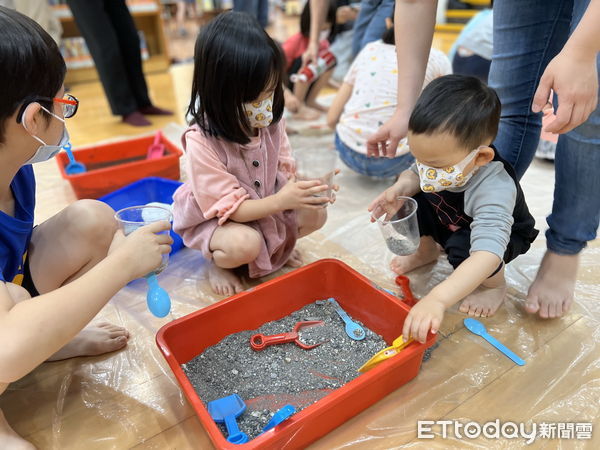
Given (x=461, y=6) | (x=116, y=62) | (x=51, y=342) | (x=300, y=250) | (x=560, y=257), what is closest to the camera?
(x=51, y=342)

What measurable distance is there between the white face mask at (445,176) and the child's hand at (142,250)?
1.72 feet

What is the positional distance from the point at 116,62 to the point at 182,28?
11.7 feet

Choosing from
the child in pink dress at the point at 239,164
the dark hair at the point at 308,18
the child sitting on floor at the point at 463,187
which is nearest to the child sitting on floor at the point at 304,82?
the dark hair at the point at 308,18

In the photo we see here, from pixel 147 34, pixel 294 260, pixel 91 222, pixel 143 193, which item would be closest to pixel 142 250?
pixel 91 222

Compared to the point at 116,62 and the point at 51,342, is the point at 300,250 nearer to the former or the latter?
the point at 51,342

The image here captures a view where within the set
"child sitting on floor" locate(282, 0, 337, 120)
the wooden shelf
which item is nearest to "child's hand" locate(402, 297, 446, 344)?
"child sitting on floor" locate(282, 0, 337, 120)

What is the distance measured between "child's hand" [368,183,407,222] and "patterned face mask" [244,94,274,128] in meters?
0.31

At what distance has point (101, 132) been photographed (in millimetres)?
2305

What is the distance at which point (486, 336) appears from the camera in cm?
98

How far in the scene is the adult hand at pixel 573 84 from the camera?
27.3 inches

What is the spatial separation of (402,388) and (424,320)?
0.19 m

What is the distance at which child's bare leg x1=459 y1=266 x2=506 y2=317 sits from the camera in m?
1.04

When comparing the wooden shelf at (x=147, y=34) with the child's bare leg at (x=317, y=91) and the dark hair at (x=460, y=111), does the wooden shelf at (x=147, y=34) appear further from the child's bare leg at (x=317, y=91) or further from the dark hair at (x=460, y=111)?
the dark hair at (x=460, y=111)

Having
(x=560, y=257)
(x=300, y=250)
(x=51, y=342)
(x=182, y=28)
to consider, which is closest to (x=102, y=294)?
(x=51, y=342)
